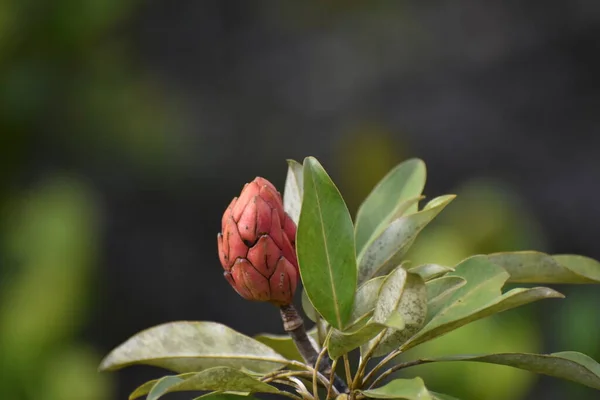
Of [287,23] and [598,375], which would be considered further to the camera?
[287,23]

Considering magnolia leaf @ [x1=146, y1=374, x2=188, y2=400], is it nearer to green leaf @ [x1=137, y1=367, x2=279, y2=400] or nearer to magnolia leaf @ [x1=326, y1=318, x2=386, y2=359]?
green leaf @ [x1=137, y1=367, x2=279, y2=400]

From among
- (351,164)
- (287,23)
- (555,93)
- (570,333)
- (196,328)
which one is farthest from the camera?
(287,23)

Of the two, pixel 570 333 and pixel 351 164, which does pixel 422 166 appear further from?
pixel 351 164

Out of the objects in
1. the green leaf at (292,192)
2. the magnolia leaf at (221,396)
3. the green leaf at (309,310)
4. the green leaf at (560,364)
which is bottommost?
the green leaf at (560,364)

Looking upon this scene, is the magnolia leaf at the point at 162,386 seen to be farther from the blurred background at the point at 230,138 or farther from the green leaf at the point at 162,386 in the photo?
the blurred background at the point at 230,138

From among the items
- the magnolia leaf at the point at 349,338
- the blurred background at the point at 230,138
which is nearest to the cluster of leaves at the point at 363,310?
the magnolia leaf at the point at 349,338

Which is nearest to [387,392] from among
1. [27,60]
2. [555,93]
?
[27,60]

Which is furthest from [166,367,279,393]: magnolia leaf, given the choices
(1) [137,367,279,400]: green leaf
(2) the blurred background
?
(2) the blurred background
